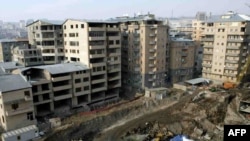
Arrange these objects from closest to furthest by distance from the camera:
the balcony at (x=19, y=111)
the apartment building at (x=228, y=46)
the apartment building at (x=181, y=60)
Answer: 1. the balcony at (x=19, y=111)
2. the apartment building at (x=228, y=46)
3. the apartment building at (x=181, y=60)

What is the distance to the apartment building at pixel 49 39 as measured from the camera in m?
69.3

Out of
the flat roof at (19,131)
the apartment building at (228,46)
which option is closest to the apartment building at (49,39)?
the flat roof at (19,131)

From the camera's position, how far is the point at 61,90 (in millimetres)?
53062

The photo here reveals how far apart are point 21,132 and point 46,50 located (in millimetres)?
36257

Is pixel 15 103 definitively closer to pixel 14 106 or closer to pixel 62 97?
pixel 14 106

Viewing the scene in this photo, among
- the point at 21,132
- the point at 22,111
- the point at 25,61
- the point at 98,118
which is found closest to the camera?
the point at 21,132

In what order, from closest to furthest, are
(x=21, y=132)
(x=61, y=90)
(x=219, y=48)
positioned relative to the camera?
(x=21, y=132)
(x=61, y=90)
(x=219, y=48)

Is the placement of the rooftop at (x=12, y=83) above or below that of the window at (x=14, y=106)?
above

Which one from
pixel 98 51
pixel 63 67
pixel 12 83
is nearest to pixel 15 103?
pixel 12 83

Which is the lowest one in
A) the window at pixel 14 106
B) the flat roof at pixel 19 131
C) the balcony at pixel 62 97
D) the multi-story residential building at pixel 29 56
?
the flat roof at pixel 19 131

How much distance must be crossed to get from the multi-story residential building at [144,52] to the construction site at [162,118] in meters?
6.88

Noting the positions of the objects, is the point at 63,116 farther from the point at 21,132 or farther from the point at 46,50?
the point at 46,50

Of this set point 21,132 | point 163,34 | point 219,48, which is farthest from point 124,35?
point 21,132

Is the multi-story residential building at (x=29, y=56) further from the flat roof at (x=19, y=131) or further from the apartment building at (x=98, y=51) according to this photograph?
the flat roof at (x=19, y=131)
